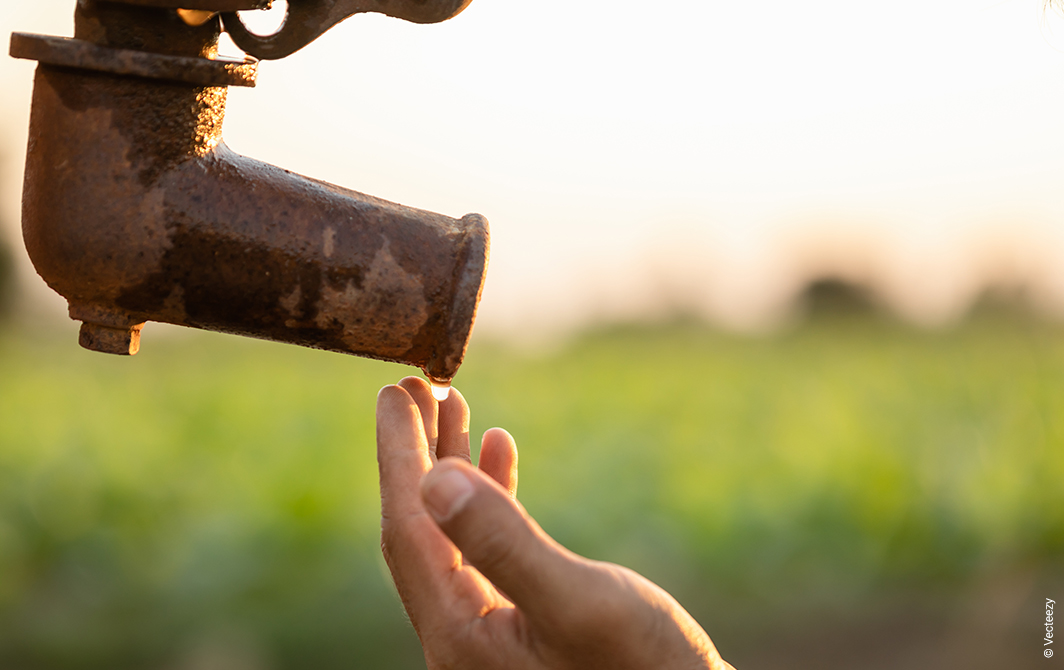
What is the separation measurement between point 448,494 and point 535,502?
11.5 feet

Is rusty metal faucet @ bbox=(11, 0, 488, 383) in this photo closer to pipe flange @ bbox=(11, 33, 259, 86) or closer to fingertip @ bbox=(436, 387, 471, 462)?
pipe flange @ bbox=(11, 33, 259, 86)

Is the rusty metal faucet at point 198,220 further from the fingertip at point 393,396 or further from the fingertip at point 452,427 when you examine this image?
the fingertip at point 452,427

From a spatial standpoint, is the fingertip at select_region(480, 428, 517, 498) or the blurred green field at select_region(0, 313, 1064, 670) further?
the blurred green field at select_region(0, 313, 1064, 670)

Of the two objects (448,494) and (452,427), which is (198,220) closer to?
(448,494)

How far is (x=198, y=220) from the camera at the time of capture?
0.93m

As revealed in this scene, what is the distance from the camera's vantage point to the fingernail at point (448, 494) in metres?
0.89

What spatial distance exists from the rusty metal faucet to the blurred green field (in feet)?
9.92

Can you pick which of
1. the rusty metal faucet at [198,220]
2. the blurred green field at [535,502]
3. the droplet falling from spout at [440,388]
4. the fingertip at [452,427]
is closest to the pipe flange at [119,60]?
the rusty metal faucet at [198,220]

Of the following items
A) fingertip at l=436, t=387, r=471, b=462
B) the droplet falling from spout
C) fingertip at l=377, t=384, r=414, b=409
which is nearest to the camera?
the droplet falling from spout

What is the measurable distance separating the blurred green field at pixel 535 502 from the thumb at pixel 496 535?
3018mm

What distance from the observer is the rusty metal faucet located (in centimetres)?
91

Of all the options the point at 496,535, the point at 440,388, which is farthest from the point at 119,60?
the point at 496,535

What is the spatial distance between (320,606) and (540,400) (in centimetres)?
229

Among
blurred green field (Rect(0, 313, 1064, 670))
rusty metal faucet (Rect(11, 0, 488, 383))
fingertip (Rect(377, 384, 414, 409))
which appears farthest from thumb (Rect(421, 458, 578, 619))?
blurred green field (Rect(0, 313, 1064, 670))
